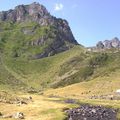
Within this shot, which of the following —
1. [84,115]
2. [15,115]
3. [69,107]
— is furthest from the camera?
[69,107]

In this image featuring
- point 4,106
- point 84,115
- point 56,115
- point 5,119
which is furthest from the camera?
Answer: point 4,106

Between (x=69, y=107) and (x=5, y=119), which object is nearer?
(x=5, y=119)

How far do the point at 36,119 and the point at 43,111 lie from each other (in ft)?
55.1

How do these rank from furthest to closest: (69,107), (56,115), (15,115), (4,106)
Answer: (69,107) < (4,106) < (56,115) < (15,115)

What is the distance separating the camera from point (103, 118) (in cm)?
9938

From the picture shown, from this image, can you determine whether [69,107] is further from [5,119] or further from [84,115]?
[5,119]

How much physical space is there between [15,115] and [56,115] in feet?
37.9

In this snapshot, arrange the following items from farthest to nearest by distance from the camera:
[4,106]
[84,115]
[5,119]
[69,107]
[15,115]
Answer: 1. [69,107]
2. [4,106]
3. [84,115]
4. [15,115]
5. [5,119]

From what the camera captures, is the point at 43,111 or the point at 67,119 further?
the point at 43,111

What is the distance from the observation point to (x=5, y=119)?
82.5m

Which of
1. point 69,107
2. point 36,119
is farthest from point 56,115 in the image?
point 69,107

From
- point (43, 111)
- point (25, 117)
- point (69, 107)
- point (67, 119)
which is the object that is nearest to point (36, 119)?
point (25, 117)

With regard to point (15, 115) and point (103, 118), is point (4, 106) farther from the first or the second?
point (103, 118)

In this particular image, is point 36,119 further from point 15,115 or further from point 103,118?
point 103,118
